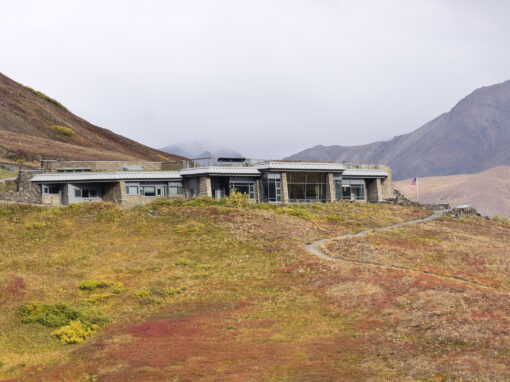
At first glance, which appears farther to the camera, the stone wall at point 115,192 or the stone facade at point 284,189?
the stone facade at point 284,189

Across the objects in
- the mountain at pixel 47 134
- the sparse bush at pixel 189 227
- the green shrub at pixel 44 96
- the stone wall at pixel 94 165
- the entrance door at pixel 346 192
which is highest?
the green shrub at pixel 44 96

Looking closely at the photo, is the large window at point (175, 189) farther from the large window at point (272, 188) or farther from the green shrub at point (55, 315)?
the green shrub at point (55, 315)

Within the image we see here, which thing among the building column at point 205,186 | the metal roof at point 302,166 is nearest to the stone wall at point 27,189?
the building column at point 205,186

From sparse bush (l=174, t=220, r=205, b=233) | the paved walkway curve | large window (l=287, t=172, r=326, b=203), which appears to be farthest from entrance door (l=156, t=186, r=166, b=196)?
the paved walkway curve

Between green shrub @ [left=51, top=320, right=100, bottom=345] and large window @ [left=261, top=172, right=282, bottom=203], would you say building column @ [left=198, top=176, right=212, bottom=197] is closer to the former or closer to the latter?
large window @ [left=261, top=172, right=282, bottom=203]

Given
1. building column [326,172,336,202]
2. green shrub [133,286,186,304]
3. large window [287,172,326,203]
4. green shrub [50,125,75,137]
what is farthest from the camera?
green shrub [50,125,75,137]

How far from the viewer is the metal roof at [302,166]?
67375 millimetres

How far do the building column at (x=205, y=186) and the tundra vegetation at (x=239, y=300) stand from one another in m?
10.2

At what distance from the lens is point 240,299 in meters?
30.3

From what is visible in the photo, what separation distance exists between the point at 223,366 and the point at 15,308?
1542cm

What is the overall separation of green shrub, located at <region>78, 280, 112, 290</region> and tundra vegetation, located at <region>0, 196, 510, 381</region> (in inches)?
2.6

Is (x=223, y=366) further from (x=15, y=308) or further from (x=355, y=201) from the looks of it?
(x=355, y=201)

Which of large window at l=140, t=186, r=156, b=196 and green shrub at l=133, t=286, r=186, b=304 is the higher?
large window at l=140, t=186, r=156, b=196

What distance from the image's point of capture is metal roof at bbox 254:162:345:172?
221 ft
